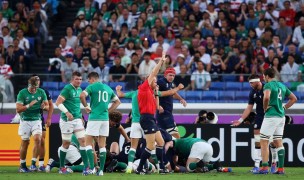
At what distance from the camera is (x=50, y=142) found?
25.4 metres

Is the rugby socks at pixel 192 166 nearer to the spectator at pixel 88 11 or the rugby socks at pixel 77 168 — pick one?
the rugby socks at pixel 77 168

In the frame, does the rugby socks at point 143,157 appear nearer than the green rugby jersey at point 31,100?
Yes

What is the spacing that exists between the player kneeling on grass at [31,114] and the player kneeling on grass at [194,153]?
288 cm

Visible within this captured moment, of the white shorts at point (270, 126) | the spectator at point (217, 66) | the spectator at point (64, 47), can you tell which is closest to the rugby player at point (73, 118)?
the white shorts at point (270, 126)

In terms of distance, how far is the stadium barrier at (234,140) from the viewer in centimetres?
2553

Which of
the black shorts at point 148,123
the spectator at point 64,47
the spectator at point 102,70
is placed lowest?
the black shorts at point 148,123

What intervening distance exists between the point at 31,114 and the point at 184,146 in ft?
11.3

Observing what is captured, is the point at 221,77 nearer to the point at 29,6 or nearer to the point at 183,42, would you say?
the point at 183,42

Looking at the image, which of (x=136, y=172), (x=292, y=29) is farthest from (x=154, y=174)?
(x=292, y=29)

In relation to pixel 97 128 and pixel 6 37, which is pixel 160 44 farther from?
pixel 97 128

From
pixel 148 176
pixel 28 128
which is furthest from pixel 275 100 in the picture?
pixel 28 128

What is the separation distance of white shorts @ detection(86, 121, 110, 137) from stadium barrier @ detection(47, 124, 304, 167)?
13.8 feet

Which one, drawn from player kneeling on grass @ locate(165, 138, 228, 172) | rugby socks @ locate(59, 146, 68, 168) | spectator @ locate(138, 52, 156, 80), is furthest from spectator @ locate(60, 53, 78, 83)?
player kneeling on grass @ locate(165, 138, 228, 172)

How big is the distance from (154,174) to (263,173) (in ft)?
7.80
